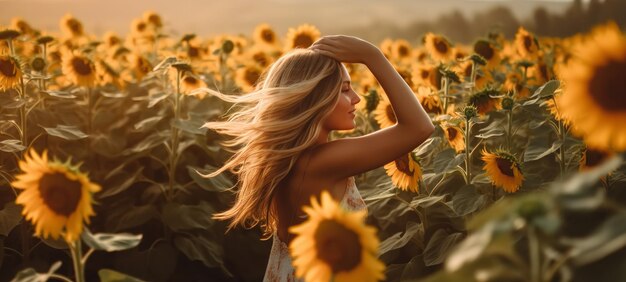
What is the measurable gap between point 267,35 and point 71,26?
170 cm

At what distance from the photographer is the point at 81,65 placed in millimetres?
4312

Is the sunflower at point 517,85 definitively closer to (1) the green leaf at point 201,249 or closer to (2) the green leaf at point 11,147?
(1) the green leaf at point 201,249

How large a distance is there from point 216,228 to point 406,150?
1.77 meters

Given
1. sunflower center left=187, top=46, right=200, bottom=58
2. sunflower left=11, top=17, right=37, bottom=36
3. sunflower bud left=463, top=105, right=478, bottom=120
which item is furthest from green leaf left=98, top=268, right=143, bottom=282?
sunflower left=11, top=17, right=37, bottom=36

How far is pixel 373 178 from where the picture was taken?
370 centimetres

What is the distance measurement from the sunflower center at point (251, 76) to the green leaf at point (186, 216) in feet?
4.13

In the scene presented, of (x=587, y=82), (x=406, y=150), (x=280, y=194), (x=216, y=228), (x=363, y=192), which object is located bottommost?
(x=216, y=228)

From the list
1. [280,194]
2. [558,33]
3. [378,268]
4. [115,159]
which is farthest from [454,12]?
[378,268]

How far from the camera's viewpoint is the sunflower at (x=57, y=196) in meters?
1.66

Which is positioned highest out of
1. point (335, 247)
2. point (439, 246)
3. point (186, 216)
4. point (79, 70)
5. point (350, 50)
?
point (350, 50)

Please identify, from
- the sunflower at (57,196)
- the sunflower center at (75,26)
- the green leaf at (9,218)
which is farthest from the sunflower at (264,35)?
the sunflower at (57,196)

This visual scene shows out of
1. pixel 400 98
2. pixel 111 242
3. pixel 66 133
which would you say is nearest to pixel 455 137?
pixel 400 98

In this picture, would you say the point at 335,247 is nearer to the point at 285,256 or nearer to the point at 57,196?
the point at 57,196

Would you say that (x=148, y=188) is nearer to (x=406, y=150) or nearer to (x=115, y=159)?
(x=115, y=159)
